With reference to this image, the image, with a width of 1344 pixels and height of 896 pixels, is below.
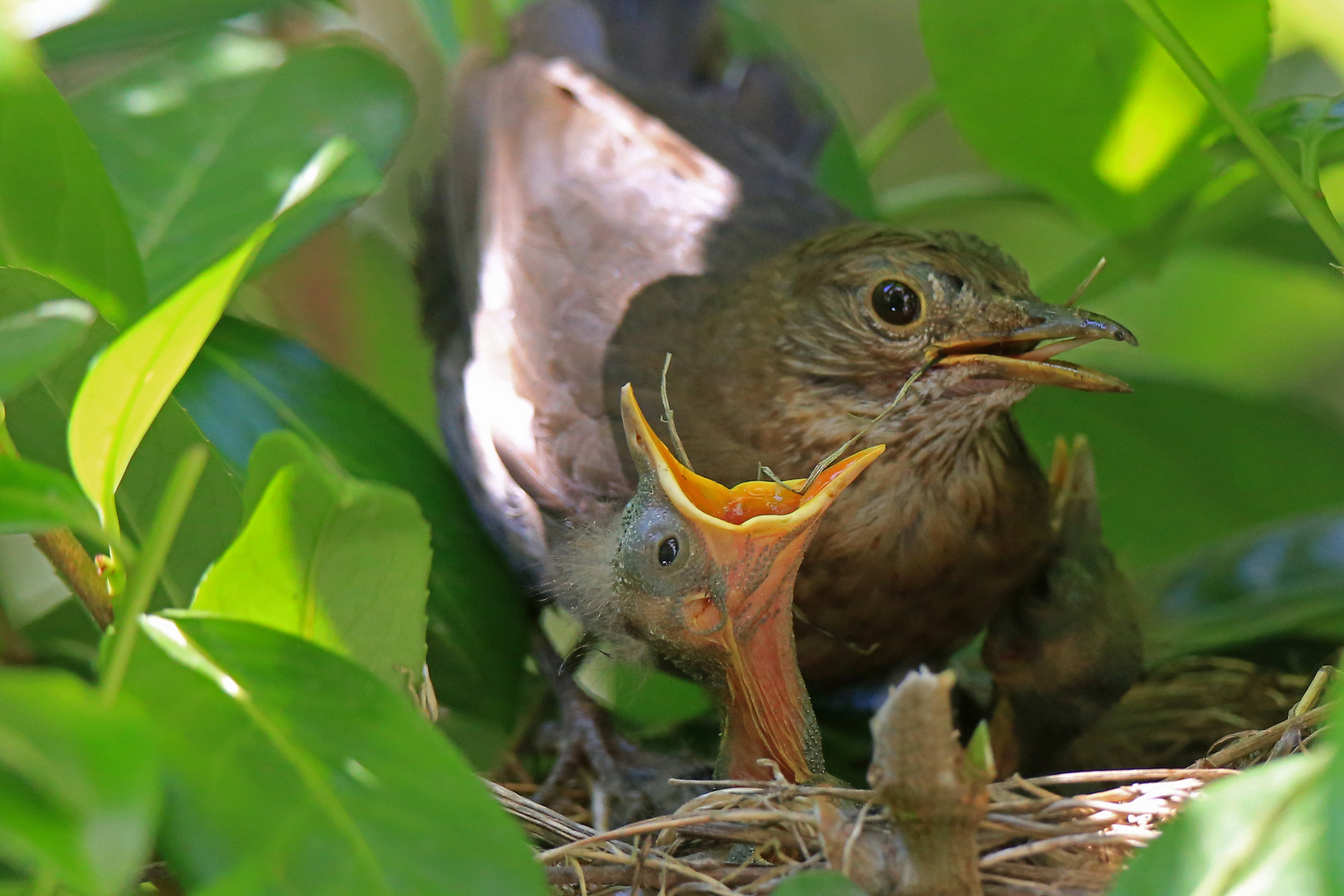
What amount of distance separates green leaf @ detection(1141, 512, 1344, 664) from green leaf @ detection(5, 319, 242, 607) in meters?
1.38

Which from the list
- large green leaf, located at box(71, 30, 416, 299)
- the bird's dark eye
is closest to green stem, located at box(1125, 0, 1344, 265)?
the bird's dark eye

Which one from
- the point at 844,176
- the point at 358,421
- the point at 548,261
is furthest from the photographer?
the point at 844,176

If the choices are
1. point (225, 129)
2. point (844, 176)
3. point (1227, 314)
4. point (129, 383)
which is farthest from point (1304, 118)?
point (1227, 314)

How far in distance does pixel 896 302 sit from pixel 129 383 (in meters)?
1.00

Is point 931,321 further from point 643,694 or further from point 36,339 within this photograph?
point 36,339

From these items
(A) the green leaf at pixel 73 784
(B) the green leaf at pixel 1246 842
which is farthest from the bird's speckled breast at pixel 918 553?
(A) the green leaf at pixel 73 784

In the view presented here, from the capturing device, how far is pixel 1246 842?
725 millimetres

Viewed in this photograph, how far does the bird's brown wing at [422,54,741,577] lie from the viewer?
1.74 m

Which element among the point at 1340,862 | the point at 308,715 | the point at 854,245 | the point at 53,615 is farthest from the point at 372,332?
the point at 1340,862

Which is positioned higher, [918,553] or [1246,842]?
[1246,842]

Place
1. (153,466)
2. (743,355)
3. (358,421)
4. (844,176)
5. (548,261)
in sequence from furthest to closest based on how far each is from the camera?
(844,176) < (548,261) < (743,355) < (358,421) < (153,466)

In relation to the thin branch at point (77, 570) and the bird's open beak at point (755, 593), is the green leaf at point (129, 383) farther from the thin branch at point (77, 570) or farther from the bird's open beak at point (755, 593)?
the bird's open beak at point (755, 593)

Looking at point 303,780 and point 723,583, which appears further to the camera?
point 723,583

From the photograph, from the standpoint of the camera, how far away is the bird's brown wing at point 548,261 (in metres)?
1.74
